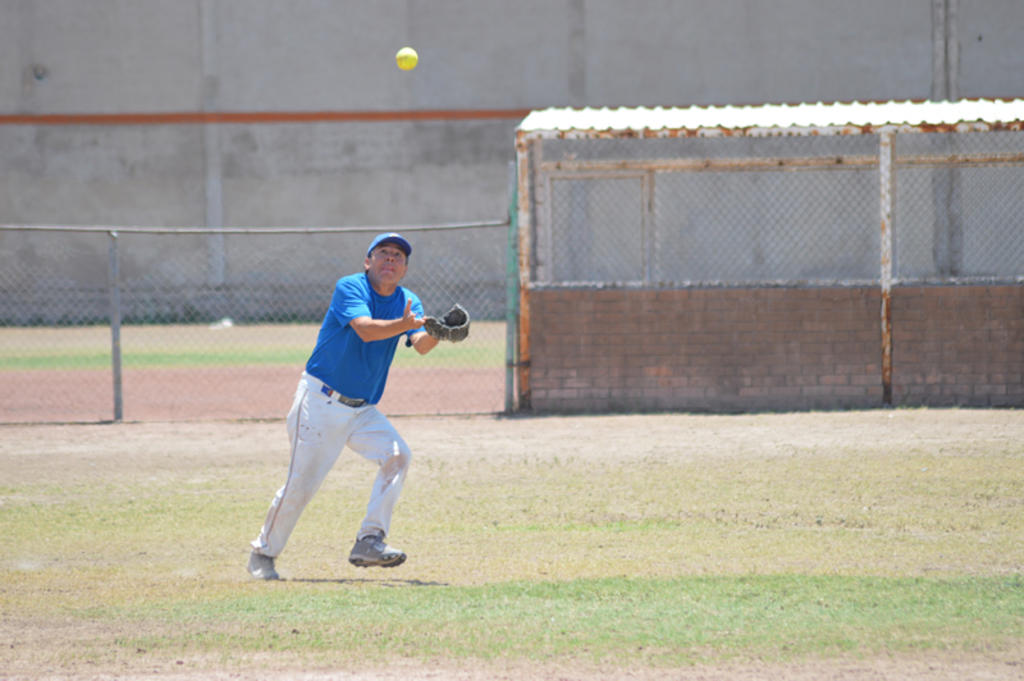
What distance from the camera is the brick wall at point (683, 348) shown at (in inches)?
497

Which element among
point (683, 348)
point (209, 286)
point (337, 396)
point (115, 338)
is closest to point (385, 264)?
point (337, 396)

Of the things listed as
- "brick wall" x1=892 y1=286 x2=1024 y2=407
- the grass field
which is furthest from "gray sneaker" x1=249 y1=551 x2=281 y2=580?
"brick wall" x1=892 y1=286 x2=1024 y2=407

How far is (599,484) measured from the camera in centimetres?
868

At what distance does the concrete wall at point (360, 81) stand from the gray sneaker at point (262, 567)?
22.4 m

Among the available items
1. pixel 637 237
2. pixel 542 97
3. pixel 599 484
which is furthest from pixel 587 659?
pixel 542 97

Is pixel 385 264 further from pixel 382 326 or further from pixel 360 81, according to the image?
pixel 360 81

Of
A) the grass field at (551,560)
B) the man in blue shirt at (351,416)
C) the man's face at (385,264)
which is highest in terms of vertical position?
the man's face at (385,264)

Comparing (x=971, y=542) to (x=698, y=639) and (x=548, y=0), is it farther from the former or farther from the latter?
(x=548, y=0)

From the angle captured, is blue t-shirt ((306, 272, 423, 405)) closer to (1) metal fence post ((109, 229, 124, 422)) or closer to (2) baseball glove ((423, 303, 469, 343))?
(2) baseball glove ((423, 303, 469, 343))

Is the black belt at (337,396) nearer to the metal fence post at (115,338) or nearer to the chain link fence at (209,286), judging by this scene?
the metal fence post at (115,338)

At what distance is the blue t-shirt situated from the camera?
6008 millimetres

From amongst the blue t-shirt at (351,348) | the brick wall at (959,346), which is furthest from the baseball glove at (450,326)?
the brick wall at (959,346)

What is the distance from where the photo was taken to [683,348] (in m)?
12.7

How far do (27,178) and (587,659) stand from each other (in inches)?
1058
